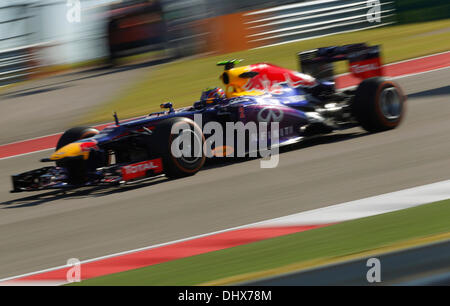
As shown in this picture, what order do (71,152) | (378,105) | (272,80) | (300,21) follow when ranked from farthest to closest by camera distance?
(300,21) < (272,80) < (378,105) < (71,152)

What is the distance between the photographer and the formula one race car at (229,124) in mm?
7621

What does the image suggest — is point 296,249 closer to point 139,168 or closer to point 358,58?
point 139,168

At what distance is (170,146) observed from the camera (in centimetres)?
748

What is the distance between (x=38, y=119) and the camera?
1509cm

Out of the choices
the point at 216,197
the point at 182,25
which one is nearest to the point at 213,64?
the point at 182,25

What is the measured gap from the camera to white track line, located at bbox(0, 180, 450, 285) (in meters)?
5.61

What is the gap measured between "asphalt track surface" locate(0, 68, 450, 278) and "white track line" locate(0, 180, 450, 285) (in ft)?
0.46

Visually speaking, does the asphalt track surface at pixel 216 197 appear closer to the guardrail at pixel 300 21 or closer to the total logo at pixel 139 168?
the total logo at pixel 139 168

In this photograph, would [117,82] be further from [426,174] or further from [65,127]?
[426,174]

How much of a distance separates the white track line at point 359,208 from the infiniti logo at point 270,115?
248 cm

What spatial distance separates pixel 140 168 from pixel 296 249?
322 cm

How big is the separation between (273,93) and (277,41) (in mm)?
12072

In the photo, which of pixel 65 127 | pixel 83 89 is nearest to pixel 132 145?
pixel 65 127

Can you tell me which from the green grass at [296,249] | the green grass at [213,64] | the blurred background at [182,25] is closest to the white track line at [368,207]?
the green grass at [296,249]
